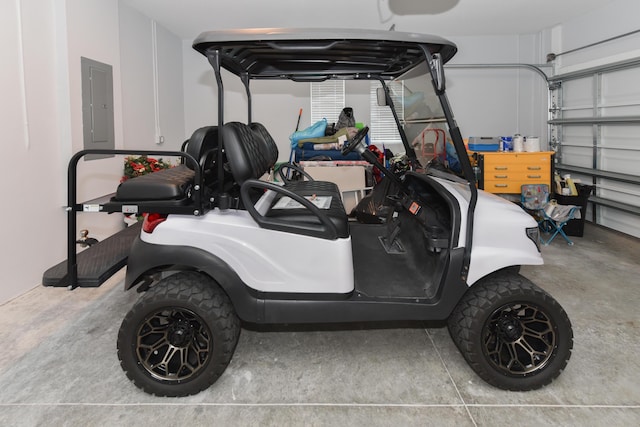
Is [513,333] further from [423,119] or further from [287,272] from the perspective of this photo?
[423,119]

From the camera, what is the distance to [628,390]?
1969 millimetres

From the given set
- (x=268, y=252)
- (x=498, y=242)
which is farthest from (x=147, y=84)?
(x=498, y=242)

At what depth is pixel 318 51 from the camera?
7.20 feet

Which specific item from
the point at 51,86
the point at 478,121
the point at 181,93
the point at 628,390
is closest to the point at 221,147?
the point at 628,390

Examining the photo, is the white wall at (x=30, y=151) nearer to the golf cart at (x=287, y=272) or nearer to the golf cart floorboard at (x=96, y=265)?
the golf cart floorboard at (x=96, y=265)

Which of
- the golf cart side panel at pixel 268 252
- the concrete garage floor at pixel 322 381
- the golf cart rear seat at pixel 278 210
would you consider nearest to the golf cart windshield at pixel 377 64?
the golf cart rear seat at pixel 278 210

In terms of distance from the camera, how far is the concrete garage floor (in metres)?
1.81

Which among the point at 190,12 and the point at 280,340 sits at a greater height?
the point at 190,12

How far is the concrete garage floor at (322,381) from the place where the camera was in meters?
1.81

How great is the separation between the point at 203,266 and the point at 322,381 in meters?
0.80

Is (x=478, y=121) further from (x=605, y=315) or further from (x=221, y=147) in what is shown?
(x=221, y=147)

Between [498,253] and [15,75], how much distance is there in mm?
3472

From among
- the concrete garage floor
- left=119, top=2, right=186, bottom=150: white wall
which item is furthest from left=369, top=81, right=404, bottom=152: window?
the concrete garage floor

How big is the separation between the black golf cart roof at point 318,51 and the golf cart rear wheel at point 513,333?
1.16m
